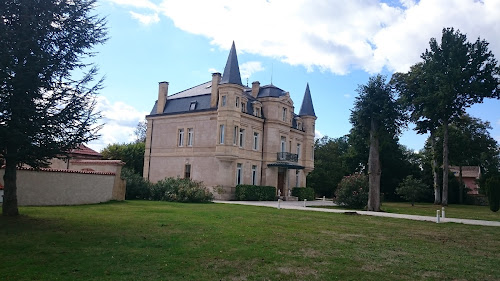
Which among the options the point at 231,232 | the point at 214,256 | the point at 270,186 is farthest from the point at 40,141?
the point at 270,186

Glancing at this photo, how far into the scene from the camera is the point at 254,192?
35844 mm

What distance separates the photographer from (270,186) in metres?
38.0

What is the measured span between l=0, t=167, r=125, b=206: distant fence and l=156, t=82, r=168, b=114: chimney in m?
17.4

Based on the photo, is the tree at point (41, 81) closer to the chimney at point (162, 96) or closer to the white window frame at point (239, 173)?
the white window frame at point (239, 173)

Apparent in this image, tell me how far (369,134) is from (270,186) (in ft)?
43.5

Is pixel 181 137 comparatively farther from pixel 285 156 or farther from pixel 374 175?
pixel 374 175

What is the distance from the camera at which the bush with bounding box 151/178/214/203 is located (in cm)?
2797

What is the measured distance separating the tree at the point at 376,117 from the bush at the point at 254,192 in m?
12.0

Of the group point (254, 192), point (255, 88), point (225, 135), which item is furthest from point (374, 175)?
point (255, 88)

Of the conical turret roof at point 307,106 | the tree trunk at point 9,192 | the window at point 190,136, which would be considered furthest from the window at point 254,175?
the tree trunk at point 9,192

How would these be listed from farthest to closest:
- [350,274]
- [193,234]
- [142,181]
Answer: [142,181] → [193,234] → [350,274]

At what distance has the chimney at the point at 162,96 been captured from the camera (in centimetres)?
4097

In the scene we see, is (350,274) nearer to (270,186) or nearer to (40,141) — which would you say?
(40,141)

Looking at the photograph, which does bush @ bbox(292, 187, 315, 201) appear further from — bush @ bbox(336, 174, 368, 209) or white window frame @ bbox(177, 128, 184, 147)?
white window frame @ bbox(177, 128, 184, 147)
